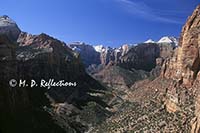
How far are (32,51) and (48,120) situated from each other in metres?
73.6

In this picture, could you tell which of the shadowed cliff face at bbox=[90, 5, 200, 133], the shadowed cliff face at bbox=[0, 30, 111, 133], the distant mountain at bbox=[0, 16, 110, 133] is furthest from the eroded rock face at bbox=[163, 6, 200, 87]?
the shadowed cliff face at bbox=[0, 30, 111, 133]

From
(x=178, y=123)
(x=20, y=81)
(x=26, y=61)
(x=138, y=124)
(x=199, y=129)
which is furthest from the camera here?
(x=26, y=61)

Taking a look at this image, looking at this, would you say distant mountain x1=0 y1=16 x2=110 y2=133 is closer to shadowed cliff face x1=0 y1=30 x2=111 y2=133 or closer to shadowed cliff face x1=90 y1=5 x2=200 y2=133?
shadowed cliff face x1=0 y1=30 x2=111 y2=133

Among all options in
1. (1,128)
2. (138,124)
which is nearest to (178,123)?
(138,124)

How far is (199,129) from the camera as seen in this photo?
202ft

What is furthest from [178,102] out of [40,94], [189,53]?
[40,94]

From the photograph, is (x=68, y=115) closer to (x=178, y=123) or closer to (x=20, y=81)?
(x=20, y=81)

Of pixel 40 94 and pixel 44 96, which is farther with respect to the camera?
pixel 44 96
